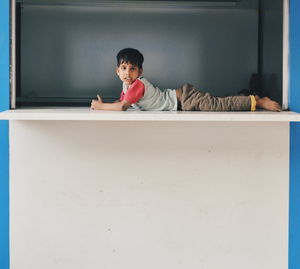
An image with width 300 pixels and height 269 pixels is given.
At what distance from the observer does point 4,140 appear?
1.73m

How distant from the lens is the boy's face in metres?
1.72

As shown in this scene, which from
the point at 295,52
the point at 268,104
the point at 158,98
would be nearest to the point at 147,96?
the point at 158,98

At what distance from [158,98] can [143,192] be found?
323mm

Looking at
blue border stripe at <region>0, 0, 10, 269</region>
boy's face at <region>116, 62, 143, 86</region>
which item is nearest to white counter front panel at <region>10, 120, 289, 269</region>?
blue border stripe at <region>0, 0, 10, 269</region>

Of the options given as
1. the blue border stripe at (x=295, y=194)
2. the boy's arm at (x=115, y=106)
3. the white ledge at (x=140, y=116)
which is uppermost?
the boy's arm at (x=115, y=106)

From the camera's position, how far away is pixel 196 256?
70.4 inches

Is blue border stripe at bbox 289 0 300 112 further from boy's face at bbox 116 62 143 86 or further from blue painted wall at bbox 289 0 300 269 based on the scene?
boy's face at bbox 116 62 143 86

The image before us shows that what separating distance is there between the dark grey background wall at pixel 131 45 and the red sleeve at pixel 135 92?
31cm

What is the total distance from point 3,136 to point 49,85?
33 cm

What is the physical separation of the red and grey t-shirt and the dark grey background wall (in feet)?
0.81

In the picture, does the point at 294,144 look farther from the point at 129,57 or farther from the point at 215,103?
the point at 129,57

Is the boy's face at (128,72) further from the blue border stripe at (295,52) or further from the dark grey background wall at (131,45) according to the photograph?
the blue border stripe at (295,52)

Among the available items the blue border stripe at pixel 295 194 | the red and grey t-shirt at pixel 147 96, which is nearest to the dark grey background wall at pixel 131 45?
the red and grey t-shirt at pixel 147 96

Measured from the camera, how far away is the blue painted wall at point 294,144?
1.72 metres
